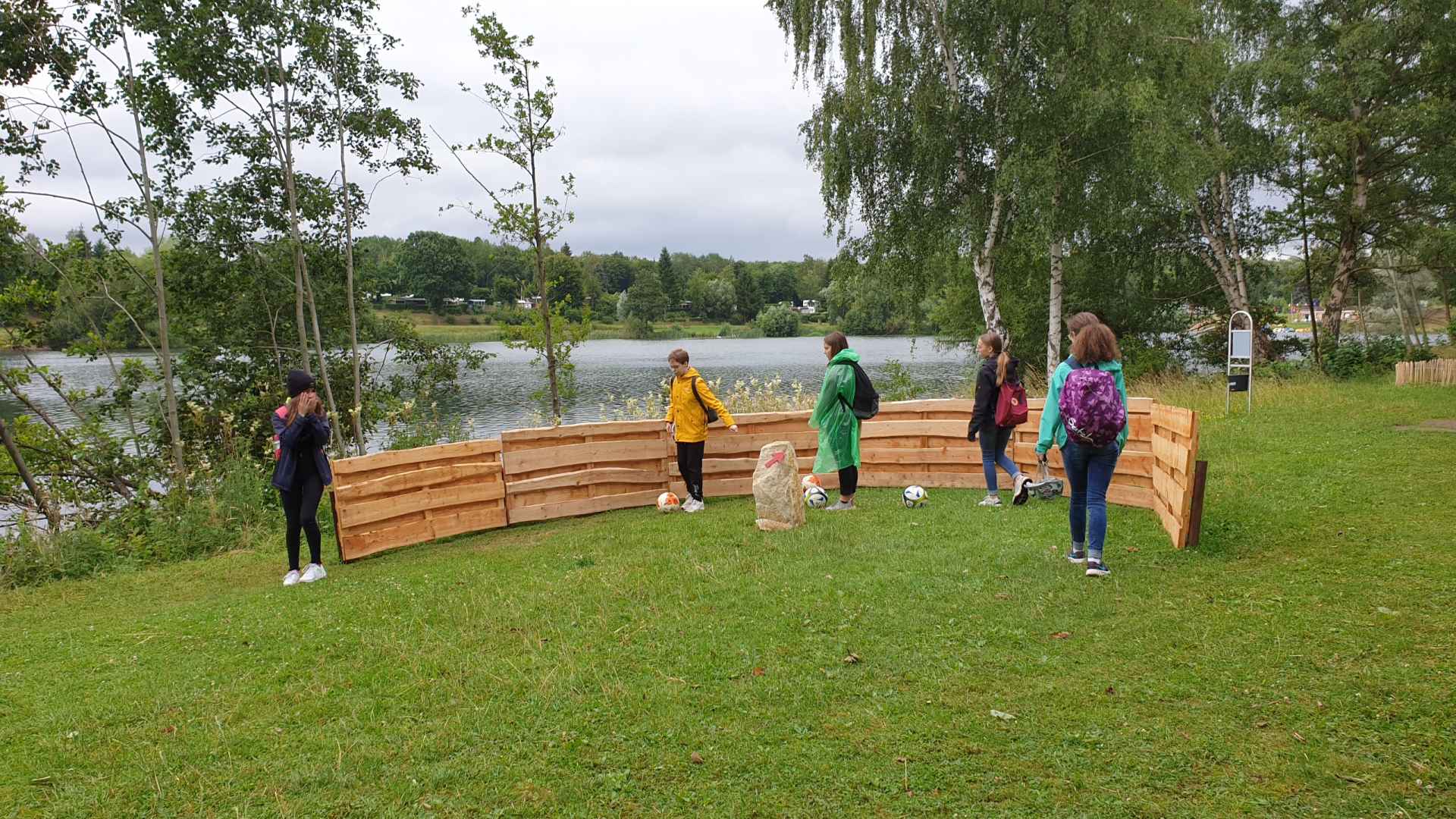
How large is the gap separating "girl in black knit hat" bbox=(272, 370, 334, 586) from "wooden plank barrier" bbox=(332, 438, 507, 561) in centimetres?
51

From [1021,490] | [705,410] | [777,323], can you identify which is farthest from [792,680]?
[777,323]

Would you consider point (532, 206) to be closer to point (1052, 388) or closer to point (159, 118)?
point (159, 118)

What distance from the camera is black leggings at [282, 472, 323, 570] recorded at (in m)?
6.98

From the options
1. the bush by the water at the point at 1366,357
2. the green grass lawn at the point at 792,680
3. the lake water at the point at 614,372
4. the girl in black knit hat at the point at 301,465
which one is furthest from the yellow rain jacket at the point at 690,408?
the bush by the water at the point at 1366,357

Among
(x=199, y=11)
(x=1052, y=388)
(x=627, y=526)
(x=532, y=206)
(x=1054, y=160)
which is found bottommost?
(x=627, y=526)

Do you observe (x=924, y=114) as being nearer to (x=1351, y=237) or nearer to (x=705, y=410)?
(x=705, y=410)

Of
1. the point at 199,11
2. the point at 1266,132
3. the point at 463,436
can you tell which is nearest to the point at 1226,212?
the point at 1266,132

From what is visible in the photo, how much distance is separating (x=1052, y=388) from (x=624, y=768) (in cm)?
427

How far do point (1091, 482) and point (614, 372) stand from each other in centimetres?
3139

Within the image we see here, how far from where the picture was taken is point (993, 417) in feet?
27.2

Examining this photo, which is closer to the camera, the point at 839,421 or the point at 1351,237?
the point at 839,421

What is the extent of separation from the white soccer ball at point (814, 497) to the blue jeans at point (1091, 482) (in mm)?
3083

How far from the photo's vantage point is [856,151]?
17.6 m

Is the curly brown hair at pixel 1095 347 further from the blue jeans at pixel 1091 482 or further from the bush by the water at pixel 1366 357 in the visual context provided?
the bush by the water at pixel 1366 357
